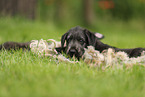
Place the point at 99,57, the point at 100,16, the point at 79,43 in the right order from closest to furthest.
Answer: the point at 99,57
the point at 79,43
the point at 100,16

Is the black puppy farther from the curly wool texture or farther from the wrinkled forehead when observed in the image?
the curly wool texture

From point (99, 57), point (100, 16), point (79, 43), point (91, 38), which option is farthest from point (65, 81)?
point (100, 16)

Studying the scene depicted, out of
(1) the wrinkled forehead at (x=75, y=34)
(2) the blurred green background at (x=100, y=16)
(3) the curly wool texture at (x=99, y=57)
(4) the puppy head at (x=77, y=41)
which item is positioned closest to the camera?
(3) the curly wool texture at (x=99, y=57)

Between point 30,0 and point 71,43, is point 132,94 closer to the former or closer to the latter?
point 71,43

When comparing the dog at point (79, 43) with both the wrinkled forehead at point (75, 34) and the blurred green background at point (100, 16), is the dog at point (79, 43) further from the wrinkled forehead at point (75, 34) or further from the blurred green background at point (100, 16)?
the blurred green background at point (100, 16)

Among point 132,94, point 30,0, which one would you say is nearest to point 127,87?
point 132,94

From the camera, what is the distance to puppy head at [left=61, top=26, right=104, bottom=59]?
17.8ft

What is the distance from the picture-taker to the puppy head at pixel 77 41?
5.43 meters

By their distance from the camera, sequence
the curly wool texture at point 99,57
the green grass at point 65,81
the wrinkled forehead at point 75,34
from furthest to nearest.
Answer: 1. the wrinkled forehead at point 75,34
2. the curly wool texture at point 99,57
3. the green grass at point 65,81

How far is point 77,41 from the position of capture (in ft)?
18.6

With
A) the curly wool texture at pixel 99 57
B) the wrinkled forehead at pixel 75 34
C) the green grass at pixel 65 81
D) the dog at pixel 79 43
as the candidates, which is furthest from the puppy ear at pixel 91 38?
the green grass at pixel 65 81

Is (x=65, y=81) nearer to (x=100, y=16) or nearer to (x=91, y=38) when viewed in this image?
(x=91, y=38)

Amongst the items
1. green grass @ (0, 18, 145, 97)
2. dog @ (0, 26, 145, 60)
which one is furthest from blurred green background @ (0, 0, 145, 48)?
green grass @ (0, 18, 145, 97)

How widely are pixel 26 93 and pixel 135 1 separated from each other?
24.4 metres
